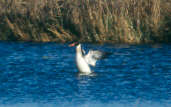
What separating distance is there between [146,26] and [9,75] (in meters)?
5.81

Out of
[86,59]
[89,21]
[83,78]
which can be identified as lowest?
[83,78]

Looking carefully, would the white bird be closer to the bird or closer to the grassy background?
the bird

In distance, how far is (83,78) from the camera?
42.1 ft

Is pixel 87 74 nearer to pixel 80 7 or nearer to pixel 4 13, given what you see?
pixel 80 7

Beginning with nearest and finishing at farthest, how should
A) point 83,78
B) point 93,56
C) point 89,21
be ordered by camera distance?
point 83,78, point 93,56, point 89,21

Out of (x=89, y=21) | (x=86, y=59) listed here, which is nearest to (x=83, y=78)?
(x=86, y=59)

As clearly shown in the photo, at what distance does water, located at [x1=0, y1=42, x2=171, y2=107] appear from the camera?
1054 cm

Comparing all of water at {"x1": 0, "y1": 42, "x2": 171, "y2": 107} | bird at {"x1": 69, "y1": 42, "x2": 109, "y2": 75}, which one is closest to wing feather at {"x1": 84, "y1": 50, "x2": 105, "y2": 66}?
bird at {"x1": 69, "y1": 42, "x2": 109, "y2": 75}

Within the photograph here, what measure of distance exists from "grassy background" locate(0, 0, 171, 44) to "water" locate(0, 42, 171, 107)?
0.61 meters

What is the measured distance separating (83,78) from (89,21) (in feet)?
18.3

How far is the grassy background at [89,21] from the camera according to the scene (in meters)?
17.6

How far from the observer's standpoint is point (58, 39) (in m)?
18.9

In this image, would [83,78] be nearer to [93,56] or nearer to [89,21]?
[93,56]

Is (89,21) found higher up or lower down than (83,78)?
higher up
